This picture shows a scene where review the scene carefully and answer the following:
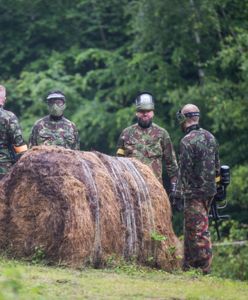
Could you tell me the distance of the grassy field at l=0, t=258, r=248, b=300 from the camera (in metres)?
13.9

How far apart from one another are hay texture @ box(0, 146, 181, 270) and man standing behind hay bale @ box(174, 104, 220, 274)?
0.46 metres

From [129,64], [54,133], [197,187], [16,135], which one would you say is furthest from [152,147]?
[129,64]

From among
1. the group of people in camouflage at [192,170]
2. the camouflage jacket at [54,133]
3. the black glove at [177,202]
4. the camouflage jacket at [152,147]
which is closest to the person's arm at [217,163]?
the group of people in camouflage at [192,170]

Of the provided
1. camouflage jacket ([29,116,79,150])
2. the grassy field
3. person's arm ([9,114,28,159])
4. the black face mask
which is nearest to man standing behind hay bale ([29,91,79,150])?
camouflage jacket ([29,116,79,150])

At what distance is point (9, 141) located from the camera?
715 inches

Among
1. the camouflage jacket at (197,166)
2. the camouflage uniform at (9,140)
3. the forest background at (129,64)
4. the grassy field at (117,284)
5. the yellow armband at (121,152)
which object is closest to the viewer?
the grassy field at (117,284)

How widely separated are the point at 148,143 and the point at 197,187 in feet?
5.95

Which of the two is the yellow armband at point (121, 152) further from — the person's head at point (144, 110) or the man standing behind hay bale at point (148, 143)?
the person's head at point (144, 110)

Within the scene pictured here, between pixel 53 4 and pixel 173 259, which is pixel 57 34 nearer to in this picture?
pixel 53 4

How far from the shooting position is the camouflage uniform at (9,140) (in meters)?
18.0

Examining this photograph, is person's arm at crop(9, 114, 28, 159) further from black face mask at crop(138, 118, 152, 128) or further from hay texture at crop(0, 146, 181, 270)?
black face mask at crop(138, 118, 152, 128)

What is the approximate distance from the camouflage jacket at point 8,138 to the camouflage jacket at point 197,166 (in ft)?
7.08

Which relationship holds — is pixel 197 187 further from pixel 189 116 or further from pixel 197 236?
pixel 189 116

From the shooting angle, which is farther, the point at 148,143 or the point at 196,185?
the point at 148,143
